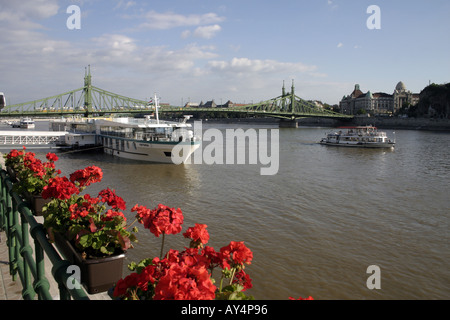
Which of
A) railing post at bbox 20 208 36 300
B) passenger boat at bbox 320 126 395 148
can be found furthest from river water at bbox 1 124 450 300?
passenger boat at bbox 320 126 395 148

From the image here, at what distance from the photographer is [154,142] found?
27.6m

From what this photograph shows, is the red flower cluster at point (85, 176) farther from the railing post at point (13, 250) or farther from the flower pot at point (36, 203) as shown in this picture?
the railing post at point (13, 250)

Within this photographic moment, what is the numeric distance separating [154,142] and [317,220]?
56.7 ft

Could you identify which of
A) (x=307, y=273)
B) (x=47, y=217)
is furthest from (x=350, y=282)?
(x=47, y=217)

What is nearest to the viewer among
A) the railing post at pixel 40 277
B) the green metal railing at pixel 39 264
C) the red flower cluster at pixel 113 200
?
the green metal railing at pixel 39 264

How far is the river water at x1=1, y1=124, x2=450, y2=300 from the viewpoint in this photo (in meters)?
8.50

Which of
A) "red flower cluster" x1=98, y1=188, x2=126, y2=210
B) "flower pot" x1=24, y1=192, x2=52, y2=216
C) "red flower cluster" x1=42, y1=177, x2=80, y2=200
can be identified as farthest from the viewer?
"flower pot" x1=24, y1=192, x2=52, y2=216

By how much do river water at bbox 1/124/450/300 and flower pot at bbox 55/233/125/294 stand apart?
5.31m

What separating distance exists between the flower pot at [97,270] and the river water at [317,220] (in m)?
5.31

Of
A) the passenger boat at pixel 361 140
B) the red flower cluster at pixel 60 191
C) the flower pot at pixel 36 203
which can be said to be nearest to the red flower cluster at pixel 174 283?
the red flower cluster at pixel 60 191

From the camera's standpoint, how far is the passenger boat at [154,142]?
88.4 ft

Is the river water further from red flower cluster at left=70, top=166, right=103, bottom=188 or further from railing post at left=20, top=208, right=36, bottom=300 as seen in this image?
railing post at left=20, top=208, right=36, bottom=300

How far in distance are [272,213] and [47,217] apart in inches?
433

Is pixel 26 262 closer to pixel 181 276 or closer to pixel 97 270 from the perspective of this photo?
pixel 97 270
